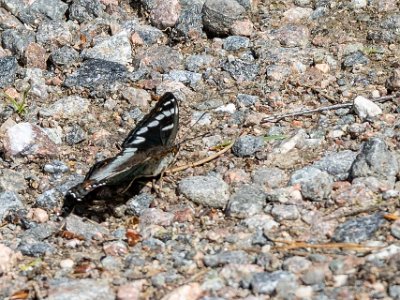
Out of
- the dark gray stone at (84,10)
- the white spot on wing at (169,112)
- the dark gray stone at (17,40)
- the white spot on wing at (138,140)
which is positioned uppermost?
the dark gray stone at (84,10)

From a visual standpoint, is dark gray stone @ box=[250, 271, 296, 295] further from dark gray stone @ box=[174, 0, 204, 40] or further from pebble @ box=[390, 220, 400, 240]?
dark gray stone @ box=[174, 0, 204, 40]

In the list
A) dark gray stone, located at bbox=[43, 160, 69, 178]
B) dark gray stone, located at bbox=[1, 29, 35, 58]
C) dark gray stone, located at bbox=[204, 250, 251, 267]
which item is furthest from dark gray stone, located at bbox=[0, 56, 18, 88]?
dark gray stone, located at bbox=[204, 250, 251, 267]

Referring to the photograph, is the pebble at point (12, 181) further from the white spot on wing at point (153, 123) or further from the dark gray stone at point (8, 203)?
the white spot on wing at point (153, 123)

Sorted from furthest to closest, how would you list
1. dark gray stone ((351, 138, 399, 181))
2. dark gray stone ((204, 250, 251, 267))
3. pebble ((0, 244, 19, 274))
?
dark gray stone ((351, 138, 399, 181)) → pebble ((0, 244, 19, 274)) → dark gray stone ((204, 250, 251, 267))

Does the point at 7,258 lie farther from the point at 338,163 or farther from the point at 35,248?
the point at 338,163

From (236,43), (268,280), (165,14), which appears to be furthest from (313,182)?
(165,14)

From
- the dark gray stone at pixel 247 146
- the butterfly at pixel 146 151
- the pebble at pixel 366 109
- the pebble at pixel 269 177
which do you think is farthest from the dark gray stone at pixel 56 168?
the pebble at pixel 366 109
